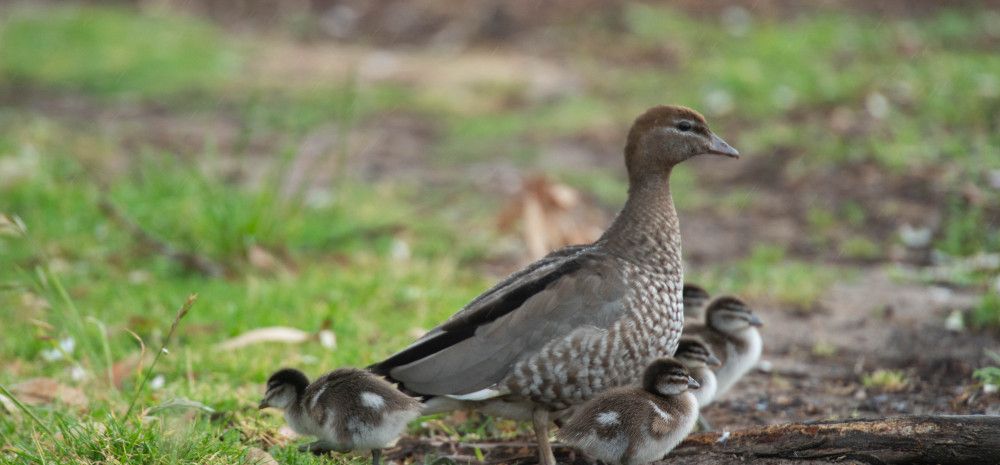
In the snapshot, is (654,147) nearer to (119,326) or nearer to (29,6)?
(119,326)

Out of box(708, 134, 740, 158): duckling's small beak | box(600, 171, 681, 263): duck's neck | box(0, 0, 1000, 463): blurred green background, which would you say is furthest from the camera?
box(0, 0, 1000, 463): blurred green background

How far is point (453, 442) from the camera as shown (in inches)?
210

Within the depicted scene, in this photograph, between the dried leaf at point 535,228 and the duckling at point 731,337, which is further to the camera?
the dried leaf at point 535,228

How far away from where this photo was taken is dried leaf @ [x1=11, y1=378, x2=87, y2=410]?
5535mm

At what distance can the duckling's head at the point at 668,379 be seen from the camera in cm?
485

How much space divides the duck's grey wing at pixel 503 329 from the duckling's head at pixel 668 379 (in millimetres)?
277

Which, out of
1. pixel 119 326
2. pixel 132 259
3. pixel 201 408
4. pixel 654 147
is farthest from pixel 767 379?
pixel 132 259

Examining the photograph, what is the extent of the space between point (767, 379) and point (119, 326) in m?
3.60

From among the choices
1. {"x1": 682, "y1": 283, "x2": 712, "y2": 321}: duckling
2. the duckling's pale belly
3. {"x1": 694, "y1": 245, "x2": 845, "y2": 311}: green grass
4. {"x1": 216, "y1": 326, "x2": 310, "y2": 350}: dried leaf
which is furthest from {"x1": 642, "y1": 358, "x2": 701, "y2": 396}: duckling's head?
{"x1": 694, "y1": 245, "x2": 845, "y2": 311}: green grass

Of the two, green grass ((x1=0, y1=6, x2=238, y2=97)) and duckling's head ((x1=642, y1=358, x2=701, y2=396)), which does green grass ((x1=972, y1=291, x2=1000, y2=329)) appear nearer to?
duckling's head ((x1=642, y1=358, x2=701, y2=396))

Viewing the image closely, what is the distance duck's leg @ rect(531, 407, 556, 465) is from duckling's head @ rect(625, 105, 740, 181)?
4.05 feet

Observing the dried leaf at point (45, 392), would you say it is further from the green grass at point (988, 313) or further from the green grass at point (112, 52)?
the green grass at point (112, 52)

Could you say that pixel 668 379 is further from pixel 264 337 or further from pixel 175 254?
pixel 175 254

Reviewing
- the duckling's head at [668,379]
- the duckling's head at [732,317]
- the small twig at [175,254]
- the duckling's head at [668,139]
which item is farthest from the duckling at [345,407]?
the small twig at [175,254]
